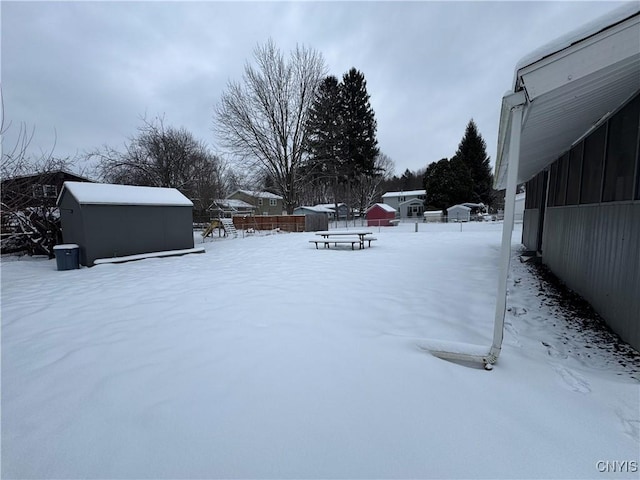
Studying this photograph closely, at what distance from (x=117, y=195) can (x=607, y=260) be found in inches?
490

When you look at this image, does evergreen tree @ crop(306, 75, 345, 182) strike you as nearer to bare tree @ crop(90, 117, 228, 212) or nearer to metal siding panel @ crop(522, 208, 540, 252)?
bare tree @ crop(90, 117, 228, 212)

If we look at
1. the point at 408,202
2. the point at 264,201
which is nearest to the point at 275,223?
the point at 264,201

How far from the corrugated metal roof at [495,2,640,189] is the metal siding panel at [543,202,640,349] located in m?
1.30

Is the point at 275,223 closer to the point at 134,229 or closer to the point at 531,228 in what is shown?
the point at 134,229

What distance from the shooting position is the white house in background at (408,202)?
4250 centimetres

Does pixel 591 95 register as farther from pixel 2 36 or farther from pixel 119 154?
pixel 119 154

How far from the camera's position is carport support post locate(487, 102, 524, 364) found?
2463 millimetres

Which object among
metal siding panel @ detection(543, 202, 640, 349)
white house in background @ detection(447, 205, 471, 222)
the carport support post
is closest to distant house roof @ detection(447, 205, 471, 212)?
white house in background @ detection(447, 205, 471, 222)

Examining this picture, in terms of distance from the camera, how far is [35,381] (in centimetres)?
253

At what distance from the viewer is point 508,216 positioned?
2.57 metres

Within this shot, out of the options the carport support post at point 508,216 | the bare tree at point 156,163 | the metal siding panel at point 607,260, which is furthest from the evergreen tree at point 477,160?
the carport support post at point 508,216

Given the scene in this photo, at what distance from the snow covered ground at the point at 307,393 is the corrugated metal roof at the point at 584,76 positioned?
7.78 ft

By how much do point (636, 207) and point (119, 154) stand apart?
25.2m

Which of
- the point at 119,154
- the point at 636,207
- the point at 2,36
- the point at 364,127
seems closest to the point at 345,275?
the point at 636,207
